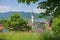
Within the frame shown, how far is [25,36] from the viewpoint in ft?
44.2

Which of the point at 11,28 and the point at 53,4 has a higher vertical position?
the point at 53,4

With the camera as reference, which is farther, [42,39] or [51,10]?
[42,39]

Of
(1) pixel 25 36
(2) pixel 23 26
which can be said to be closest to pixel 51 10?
(1) pixel 25 36

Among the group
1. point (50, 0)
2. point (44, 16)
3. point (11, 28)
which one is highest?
point (50, 0)

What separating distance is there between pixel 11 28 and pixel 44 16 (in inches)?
636

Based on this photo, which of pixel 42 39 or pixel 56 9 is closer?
pixel 56 9

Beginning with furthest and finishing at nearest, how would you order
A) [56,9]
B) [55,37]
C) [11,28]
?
[11,28]
[55,37]
[56,9]

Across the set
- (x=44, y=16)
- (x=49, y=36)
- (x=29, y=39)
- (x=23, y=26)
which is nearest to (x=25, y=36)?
(x=29, y=39)

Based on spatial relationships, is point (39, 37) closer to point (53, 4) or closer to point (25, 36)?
point (25, 36)

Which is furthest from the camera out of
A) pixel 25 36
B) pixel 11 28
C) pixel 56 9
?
pixel 11 28

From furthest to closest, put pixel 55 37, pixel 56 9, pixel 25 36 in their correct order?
pixel 25 36 < pixel 55 37 < pixel 56 9

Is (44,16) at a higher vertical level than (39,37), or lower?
higher

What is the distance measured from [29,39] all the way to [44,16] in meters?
4.83

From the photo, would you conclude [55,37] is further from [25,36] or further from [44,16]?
[44,16]
